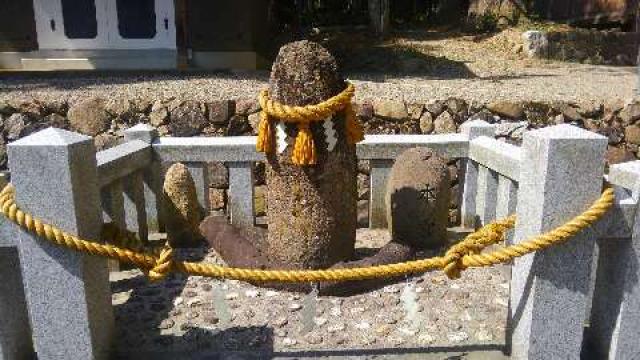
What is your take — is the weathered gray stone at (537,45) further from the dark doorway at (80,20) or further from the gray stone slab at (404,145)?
the gray stone slab at (404,145)

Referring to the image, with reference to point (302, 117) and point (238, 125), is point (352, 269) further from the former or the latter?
point (238, 125)

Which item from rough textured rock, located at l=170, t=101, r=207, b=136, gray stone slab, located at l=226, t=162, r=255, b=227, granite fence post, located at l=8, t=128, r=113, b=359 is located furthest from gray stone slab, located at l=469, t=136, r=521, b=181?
rough textured rock, located at l=170, t=101, r=207, b=136

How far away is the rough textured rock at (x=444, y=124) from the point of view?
23.6 ft

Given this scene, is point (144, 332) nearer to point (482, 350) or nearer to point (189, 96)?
point (482, 350)

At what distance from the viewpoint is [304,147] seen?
3.47 meters

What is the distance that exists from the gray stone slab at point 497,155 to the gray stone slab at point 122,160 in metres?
2.67

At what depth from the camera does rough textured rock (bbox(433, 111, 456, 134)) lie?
7.18 metres

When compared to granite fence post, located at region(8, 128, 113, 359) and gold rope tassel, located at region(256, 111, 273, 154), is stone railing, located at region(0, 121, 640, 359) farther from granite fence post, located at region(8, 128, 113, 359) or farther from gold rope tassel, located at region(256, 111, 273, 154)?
gold rope tassel, located at region(256, 111, 273, 154)

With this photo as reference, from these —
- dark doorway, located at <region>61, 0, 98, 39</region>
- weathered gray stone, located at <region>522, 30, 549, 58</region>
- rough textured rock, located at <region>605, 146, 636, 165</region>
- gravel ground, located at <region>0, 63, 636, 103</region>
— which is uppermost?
dark doorway, located at <region>61, 0, 98, 39</region>

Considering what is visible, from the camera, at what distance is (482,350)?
3.06 metres

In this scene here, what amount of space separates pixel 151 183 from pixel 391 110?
347 cm

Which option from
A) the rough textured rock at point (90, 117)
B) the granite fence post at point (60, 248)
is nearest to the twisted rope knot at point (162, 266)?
the granite fence post at point (60, 248)

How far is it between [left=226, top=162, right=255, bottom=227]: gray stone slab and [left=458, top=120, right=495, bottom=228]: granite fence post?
1.85m

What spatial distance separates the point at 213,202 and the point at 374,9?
10634 millimetres
